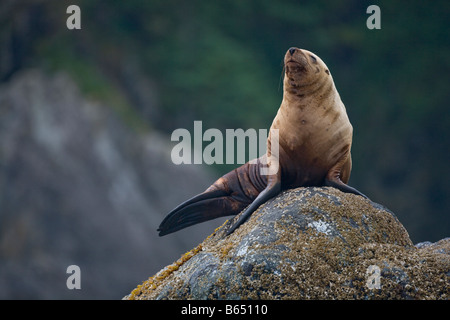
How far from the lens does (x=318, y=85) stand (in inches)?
192

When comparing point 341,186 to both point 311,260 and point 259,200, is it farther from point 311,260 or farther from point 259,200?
point 311,260

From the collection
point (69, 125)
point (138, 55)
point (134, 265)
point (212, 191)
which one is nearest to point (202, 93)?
point (138, 55)

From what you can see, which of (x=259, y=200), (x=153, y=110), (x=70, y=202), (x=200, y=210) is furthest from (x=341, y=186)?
(x=153, y=110)

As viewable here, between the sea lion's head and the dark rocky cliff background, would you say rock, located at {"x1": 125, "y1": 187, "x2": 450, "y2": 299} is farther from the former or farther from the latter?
the dark rocky cliff background

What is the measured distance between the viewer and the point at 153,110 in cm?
2069

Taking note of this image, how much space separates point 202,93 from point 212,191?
51.7 ft

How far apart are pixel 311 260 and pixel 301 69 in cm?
169

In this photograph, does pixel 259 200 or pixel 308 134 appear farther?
pixel 308 134

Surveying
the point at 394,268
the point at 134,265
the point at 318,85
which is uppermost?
the point at 318,85

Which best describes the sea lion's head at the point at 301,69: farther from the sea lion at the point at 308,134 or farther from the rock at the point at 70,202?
the rock at the point at 70,202

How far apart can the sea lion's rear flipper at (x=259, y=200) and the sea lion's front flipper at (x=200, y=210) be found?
2.18 ft

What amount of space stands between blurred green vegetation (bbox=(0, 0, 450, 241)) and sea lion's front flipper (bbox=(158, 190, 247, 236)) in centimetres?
1358

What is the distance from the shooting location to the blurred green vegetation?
19578 millimetres
